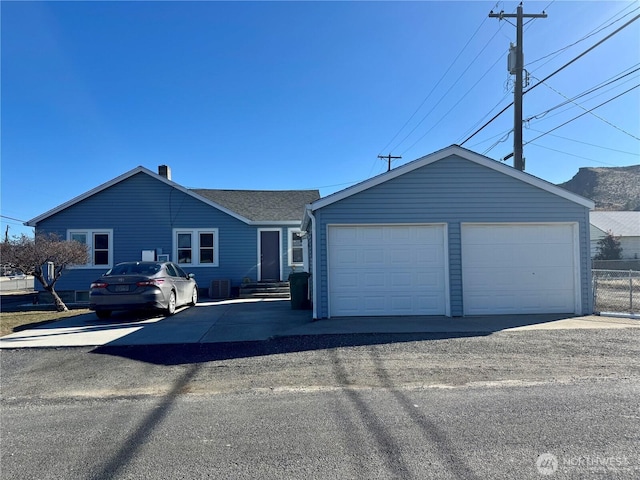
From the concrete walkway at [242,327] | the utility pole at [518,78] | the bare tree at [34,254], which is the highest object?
the utility pole at [518,78]

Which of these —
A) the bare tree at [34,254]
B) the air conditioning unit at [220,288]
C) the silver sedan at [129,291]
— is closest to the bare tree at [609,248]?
the air conditioning unit at [220,288]

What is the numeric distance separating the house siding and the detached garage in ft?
23.9

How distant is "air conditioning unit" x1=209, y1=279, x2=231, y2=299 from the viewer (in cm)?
1580

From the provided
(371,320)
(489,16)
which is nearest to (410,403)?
(371,320)

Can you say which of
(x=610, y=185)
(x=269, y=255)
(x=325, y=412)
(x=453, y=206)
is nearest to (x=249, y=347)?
(x=325, y=412)

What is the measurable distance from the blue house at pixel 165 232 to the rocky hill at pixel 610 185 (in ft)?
253

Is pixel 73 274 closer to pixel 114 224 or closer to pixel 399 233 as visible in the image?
pixel 114 224

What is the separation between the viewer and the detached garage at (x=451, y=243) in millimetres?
9742

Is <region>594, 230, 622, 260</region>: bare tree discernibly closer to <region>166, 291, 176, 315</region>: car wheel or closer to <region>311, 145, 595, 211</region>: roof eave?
<region>311, 145, 595, 211</region>: roof eave

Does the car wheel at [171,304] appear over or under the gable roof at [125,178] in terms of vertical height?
under

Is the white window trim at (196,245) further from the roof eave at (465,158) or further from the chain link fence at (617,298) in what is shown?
the chain link fence at (617,298)

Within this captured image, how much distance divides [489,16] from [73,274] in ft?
58.9

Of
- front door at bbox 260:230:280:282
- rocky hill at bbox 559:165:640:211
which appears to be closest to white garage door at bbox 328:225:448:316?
front door at bbox 260:230:280:282

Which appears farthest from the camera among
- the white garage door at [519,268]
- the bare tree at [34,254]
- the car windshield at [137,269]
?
the bare tree at [34,254]
